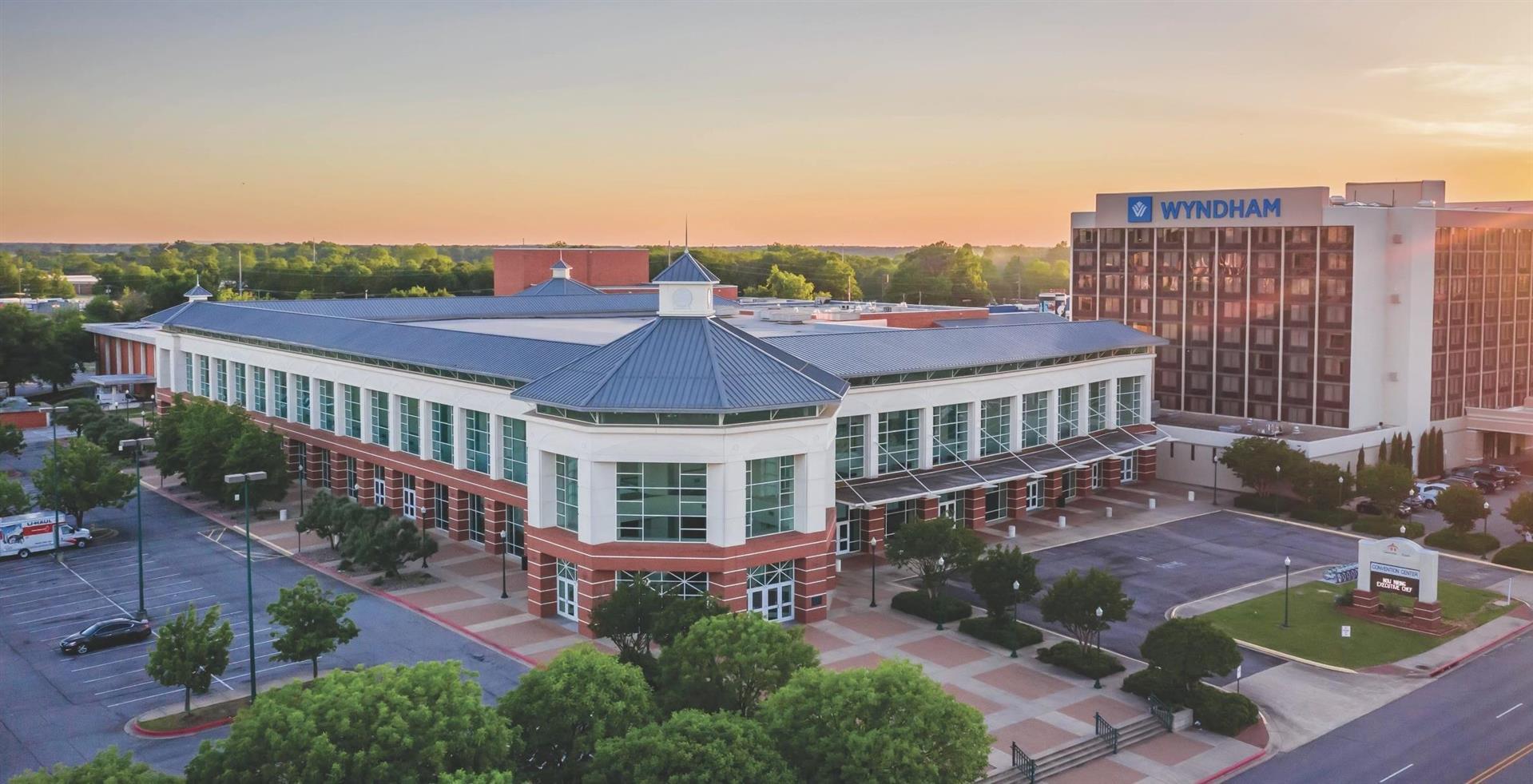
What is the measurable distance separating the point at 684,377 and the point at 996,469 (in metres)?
27.2

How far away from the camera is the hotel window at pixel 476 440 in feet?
226

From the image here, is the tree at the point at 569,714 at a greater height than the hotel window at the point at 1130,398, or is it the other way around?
the hotel window at the point at 1130,398

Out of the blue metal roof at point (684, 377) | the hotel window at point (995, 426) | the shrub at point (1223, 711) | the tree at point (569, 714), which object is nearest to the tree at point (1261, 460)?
the hotel window at point (995, 426)

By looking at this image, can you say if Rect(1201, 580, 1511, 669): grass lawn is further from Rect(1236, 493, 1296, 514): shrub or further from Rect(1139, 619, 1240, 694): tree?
Rect(1236, 493, 1296, 514): shrub

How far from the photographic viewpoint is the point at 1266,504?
79.6 meters

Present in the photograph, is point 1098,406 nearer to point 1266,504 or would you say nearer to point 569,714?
point 1266,504

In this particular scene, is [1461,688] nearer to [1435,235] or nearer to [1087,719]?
[1087,719]

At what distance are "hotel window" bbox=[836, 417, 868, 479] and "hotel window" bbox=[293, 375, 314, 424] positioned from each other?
40.3 m

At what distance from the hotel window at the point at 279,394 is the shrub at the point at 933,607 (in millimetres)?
53018

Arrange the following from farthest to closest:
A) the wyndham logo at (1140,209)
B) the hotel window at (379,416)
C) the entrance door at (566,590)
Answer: the wyndham logo at (1140,209), the hotel window at (379,416), the entrance door at (566,590)

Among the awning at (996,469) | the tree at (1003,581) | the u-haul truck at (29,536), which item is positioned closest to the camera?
the tree at (1003,581)

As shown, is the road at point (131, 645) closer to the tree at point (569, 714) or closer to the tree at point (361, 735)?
the tree at point (569, 714)

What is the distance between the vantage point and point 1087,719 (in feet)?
146

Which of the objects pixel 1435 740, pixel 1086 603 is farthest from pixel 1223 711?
pixel 1435 740
